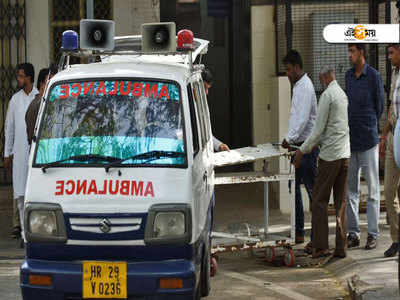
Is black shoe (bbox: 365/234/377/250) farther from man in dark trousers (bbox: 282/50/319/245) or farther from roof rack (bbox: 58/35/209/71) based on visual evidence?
roof rack (bbox: 58/35/209/71)

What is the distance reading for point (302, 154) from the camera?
9336 mm

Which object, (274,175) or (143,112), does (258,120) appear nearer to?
(274,175)

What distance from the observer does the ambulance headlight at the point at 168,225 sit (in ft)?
21.2

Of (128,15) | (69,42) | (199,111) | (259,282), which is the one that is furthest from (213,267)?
(128,15)

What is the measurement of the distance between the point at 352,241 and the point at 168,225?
3.79 m

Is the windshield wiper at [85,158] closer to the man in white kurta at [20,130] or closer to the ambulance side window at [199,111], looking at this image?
the ambulance side window at [199,111]

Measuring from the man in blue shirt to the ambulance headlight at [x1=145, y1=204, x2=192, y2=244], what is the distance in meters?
3.57

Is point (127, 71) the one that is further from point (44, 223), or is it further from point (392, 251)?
point (392, 251)

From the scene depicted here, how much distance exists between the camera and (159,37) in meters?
7.51

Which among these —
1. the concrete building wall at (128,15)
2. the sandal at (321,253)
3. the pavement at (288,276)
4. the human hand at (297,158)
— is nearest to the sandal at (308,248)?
the sandal at (321,253)

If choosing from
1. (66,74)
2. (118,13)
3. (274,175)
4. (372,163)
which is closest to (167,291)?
(66,74)

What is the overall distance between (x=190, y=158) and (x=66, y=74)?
1.29 m

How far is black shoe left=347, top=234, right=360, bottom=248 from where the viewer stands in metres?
9.76

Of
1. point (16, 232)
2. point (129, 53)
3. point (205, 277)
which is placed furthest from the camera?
point (16, 232)
